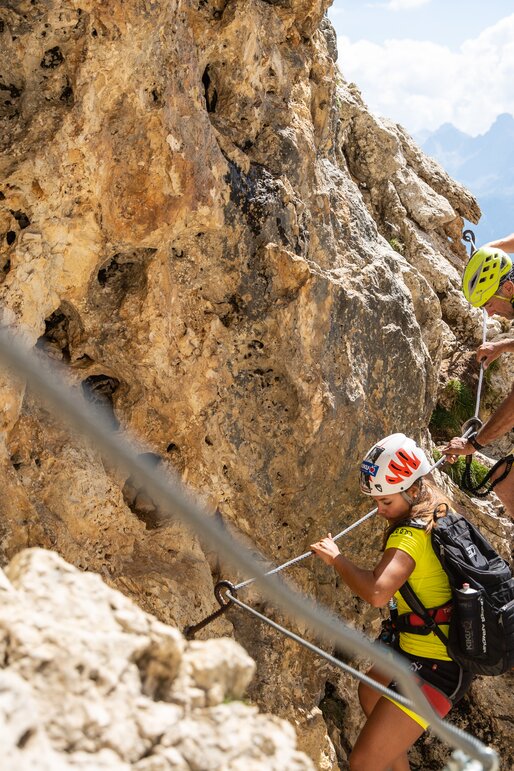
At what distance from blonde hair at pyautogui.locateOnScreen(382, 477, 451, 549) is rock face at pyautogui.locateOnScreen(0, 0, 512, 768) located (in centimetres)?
103

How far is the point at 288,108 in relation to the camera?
243 inches

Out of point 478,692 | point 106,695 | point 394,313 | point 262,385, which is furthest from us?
point 478,692

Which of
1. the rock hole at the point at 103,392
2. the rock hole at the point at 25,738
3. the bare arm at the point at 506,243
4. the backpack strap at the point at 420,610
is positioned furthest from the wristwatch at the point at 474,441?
the rock hole at the point at 25,738

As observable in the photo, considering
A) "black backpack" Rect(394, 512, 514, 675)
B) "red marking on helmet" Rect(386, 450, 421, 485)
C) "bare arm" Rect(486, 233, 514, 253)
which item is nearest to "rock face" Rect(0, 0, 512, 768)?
"red marking on helmet" Rect(386, 450, 421, 485)

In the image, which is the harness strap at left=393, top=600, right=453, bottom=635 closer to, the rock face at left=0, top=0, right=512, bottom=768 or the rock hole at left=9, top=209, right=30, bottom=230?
the rock face at left=0, top=0, right=512, bottom=768

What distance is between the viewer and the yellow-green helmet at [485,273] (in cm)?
718

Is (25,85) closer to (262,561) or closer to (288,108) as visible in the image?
(288,108)

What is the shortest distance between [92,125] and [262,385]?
2394 mm

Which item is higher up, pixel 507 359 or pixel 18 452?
pixel 507 359

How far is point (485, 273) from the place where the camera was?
284 inches

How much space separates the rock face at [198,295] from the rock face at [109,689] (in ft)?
7.98

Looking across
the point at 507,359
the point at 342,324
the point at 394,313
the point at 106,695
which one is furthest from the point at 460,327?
the point at 106,695

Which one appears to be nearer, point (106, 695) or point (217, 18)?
point (106, 695)

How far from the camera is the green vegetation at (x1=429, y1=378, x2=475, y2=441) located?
10.4 metres
